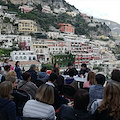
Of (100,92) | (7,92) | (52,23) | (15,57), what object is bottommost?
(15,57)

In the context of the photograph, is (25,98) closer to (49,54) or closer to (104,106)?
(104,106)

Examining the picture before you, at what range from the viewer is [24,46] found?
36.7 m

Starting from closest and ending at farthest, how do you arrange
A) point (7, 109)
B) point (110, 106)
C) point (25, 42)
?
1. point (110, 106)
2. point (7, 109)
3. point (25, 42)

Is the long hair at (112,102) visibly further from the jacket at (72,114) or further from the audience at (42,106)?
the audience at (42,106)

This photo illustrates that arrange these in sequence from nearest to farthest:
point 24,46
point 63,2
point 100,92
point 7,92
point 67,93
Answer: point 7,92 < point 100,92 < point 67,93 < point 24,46 < point 63,2

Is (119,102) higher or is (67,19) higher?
(67,19)

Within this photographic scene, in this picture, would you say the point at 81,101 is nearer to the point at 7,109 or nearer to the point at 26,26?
the point at 7,109

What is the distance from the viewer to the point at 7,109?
2322 millimetres

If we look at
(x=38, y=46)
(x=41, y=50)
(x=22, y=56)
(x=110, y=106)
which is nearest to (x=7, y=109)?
(x=110, y=106)

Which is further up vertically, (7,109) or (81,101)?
(81,101)

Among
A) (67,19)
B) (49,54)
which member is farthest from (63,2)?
(49,54)

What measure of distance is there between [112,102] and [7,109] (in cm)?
170

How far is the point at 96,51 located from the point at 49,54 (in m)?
18.2

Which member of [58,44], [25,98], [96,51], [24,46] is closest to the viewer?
[25,98]
